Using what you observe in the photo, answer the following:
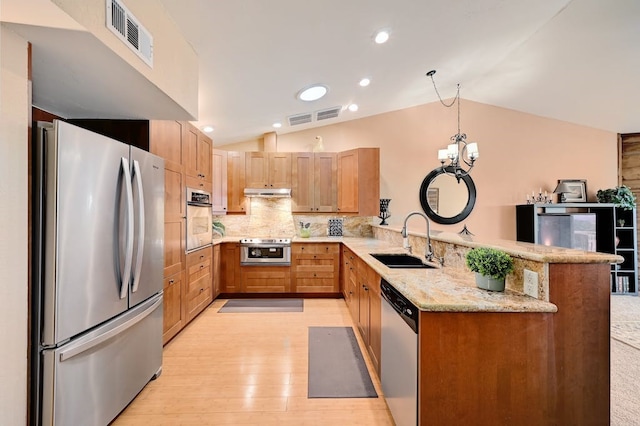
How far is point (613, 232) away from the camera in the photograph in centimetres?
432

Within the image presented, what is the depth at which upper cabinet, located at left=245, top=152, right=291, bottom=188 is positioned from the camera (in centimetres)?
441

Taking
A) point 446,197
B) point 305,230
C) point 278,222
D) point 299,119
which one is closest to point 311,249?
point 305,230

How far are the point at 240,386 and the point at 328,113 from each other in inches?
149

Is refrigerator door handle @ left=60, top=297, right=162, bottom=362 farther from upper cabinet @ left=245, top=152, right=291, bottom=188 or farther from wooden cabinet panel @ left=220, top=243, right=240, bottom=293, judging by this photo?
upper cabinet @ left=245, top=152, right=291, bottom=188

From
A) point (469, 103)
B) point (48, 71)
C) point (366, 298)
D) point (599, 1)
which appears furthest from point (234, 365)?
point (469, 103)

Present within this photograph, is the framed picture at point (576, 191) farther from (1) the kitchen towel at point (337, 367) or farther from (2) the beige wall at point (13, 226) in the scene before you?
(2) the beige wall at point (13, 226)

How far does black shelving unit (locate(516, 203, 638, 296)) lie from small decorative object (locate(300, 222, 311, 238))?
3.83 m

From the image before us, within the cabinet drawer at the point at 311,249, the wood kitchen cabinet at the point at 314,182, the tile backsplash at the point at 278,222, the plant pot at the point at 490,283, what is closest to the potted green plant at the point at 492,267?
the plant pot at the point at 490,283

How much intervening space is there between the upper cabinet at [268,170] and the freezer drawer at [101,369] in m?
2.70

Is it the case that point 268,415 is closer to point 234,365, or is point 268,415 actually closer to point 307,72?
point 234,365

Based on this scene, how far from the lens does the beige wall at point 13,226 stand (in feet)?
3.61

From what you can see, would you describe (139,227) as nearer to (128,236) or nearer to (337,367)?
(128,236)

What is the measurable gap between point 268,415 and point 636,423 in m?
2.44

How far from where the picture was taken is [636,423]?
1683 mm
